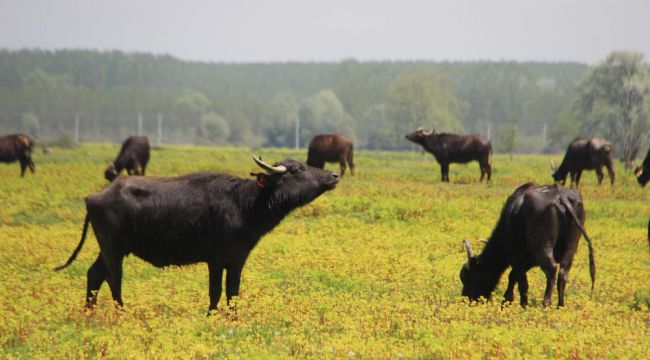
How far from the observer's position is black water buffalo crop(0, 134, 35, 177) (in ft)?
117

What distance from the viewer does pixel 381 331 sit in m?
9.88

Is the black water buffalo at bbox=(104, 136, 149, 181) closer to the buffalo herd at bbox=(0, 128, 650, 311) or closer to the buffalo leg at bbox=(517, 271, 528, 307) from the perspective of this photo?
the buffalo herd at bbox=(0, 128, 650, 311)

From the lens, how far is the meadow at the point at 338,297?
29.5 ft

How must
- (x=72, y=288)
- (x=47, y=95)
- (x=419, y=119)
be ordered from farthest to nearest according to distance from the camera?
(x=47, y=95), (x=419, y=119), (x=72, y=288)

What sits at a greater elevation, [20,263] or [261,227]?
[261,227]

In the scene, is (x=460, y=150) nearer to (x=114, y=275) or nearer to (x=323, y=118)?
(x=114, y=275)

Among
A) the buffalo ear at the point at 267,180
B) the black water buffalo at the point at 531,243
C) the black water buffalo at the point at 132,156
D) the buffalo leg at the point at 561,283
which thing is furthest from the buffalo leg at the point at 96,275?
the black water buffalo at the point at 132,156

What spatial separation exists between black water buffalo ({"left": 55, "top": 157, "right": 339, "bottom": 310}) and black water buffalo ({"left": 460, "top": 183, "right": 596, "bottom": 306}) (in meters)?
3.31

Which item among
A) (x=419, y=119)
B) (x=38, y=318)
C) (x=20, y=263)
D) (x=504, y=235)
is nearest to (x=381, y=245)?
(x=504, y=235)

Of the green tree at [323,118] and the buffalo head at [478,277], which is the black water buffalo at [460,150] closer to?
the buffalo head at [478,277]

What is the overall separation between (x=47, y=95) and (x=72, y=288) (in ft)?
554

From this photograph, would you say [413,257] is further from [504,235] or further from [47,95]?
[47,95]

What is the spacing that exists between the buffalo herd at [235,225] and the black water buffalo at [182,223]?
0.01 m

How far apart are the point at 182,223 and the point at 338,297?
2.58 metres
